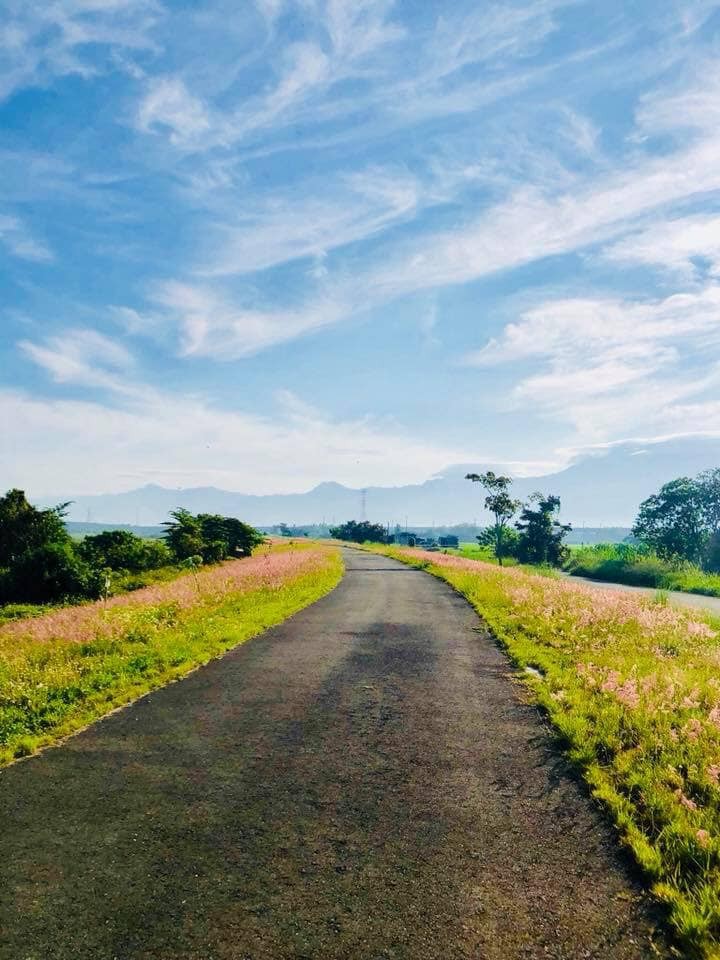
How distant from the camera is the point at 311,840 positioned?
5016 mm

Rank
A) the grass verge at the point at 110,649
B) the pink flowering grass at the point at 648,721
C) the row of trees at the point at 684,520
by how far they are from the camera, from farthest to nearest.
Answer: the row of trees at the point at 684,520 → the grass verge at the point at 110,649 → the pink flowering grass at the point at 648,721

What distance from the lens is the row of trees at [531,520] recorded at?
200 ft

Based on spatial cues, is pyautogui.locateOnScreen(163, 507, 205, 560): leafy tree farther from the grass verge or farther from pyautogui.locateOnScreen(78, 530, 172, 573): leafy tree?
the grass verge

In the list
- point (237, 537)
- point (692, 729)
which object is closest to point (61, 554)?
point (237, 537)

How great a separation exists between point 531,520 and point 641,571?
65.8 ft

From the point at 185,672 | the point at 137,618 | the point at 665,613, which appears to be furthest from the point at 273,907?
the point at 665,613

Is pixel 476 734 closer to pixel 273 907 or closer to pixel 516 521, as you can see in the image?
pixel 273 907

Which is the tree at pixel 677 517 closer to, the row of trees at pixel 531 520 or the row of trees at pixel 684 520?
the row of trees at pixel 684 520

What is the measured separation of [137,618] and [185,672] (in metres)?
4.52

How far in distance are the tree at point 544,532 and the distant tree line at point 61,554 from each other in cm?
4043

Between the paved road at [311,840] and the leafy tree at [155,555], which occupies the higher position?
the leafy tree at [155,555]

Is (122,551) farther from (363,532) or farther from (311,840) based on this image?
(363,532)

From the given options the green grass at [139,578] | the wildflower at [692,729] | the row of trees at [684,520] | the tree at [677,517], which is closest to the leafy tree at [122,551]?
the green grass at [139,578]

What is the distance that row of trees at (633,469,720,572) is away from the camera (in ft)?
237
